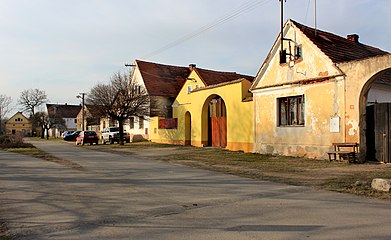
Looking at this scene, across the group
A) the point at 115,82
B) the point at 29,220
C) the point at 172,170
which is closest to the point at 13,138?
the point at 115,82

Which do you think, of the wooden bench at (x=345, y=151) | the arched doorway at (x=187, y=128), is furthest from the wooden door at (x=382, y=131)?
the arched doorway at (x=187, y=128)

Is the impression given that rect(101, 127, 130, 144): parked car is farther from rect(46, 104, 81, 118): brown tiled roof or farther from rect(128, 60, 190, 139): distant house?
rect(46, 104, 81, 118): brown tiled roof

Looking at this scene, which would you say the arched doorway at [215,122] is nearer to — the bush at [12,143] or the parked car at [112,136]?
the parked car at [112,136]

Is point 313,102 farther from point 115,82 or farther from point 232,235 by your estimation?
point 115,82

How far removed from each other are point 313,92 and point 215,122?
10731 mm

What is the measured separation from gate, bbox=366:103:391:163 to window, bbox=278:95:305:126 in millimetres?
3641

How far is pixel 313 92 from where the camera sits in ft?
58.9

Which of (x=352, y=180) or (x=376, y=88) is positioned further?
(x=376, y=88)

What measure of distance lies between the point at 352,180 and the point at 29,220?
9.05m

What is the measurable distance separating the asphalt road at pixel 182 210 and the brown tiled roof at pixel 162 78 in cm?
2788

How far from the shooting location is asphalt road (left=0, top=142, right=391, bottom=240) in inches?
223

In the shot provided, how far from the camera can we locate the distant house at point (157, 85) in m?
37.3

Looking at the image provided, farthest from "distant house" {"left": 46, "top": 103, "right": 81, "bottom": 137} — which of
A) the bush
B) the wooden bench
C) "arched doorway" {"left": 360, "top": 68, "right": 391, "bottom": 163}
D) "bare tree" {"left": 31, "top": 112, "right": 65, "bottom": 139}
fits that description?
"arched doorway" {"left": 360, "top": 68, "right": 391, "bottom": 163}

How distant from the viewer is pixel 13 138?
108ft
